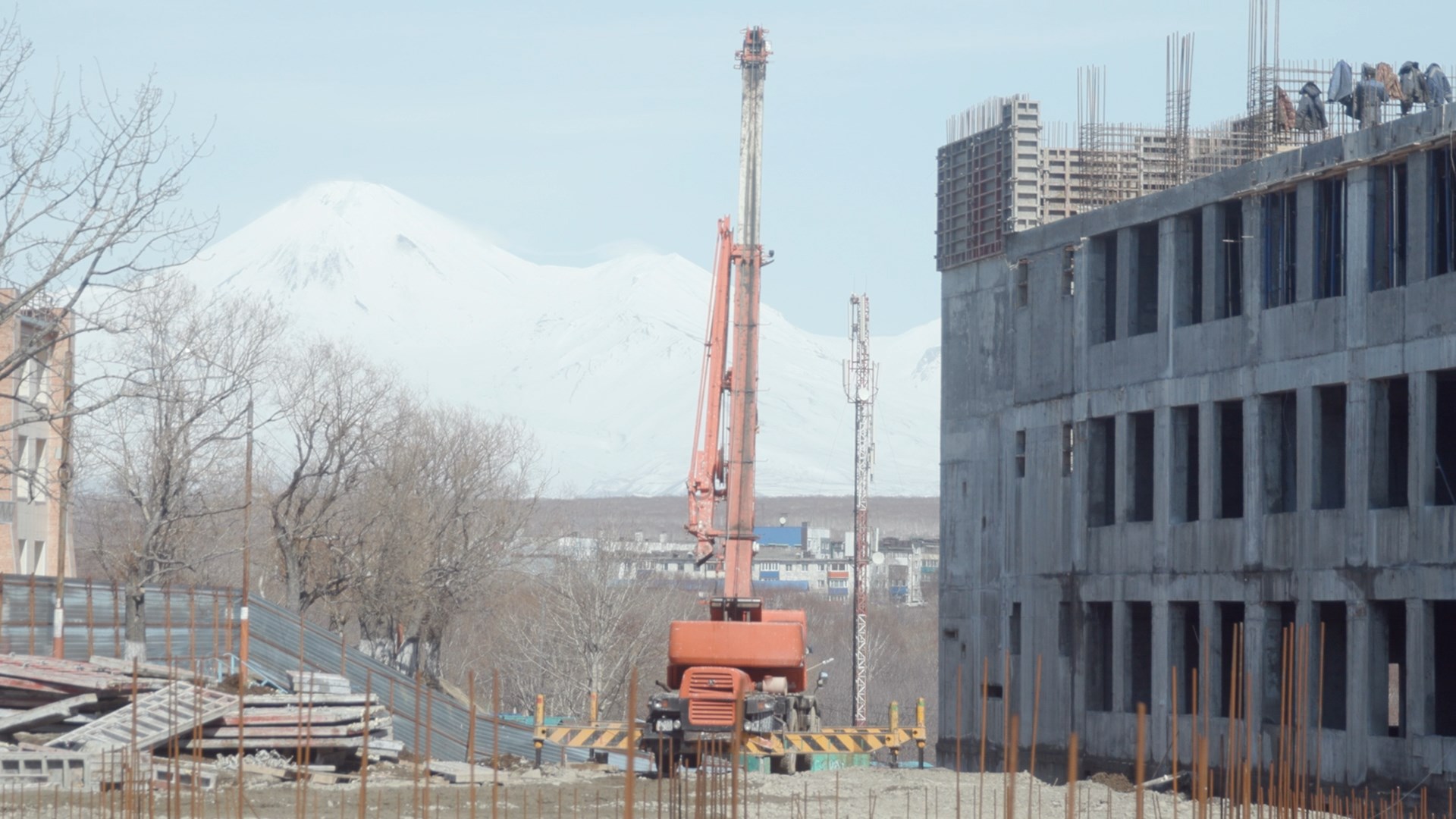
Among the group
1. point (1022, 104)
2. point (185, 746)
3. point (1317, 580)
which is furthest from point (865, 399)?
point (185, 746)

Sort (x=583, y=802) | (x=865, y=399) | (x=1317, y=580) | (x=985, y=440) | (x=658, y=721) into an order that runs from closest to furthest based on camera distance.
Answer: (x=583, y=802) < (x=658, y=721) < (x=1317, y=580) < (x=985, y=440) < (x=865, y=399)

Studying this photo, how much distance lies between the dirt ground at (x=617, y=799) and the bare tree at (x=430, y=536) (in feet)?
108

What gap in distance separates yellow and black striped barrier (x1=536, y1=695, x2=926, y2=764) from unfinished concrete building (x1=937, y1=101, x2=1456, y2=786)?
10.8 ft

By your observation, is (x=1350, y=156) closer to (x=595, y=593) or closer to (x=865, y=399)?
(x=865, y=399)

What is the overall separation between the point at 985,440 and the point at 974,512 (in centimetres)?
155

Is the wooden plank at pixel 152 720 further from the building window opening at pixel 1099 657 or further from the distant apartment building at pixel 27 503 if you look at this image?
the distant apartment building at pixel 27 503

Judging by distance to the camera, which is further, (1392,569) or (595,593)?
(595,593)


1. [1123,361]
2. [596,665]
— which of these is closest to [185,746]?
[1123,361]

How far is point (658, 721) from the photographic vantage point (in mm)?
25516

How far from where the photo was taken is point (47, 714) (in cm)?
2400

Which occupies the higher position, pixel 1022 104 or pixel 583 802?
pixel 1022 104

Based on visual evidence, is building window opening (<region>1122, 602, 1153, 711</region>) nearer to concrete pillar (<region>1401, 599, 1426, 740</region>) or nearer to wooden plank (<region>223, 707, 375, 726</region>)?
concrete pillar (<region>1401, 599, 1426, 740</region>)

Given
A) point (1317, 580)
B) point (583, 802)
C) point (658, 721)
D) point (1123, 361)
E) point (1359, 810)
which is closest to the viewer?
point (583, 802)

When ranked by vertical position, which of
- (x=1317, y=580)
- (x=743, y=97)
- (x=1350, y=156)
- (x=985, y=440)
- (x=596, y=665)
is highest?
(x=743, y=97)
